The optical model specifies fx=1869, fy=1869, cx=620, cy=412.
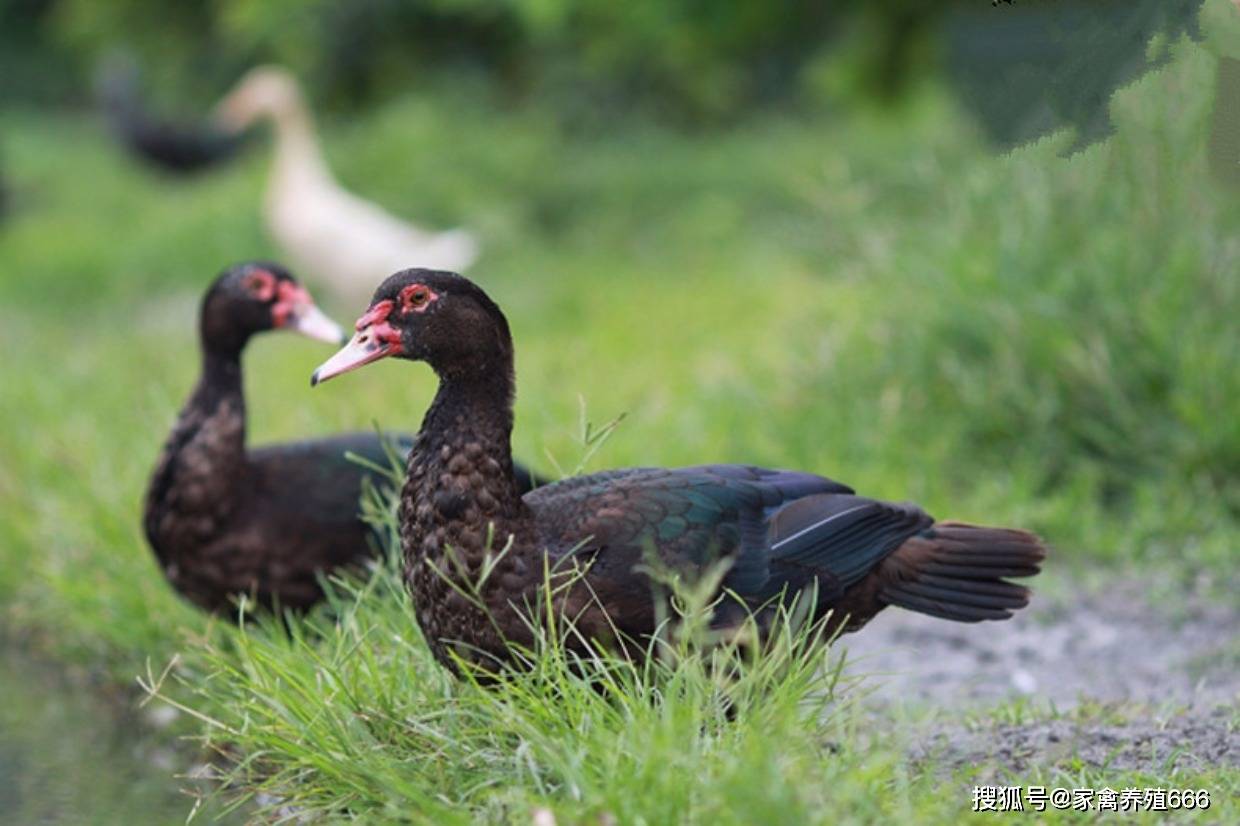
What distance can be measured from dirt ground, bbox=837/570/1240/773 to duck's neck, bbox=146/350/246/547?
1.58m

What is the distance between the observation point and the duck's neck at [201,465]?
4.59m

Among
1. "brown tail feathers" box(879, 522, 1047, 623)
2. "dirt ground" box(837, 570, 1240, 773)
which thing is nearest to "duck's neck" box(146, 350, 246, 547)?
"dirt ground" box(837, 570, 1240, 773)

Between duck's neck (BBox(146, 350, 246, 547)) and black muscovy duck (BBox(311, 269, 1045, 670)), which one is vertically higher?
black muscovy duck (BBox(311, 269, 1045, 670))

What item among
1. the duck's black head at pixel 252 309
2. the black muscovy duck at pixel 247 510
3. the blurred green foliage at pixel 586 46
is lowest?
the black muscovy duck at pixel 247 510

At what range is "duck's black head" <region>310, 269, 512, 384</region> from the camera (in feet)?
11.5

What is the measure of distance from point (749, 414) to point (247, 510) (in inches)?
88.4

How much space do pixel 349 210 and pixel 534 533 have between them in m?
6.11

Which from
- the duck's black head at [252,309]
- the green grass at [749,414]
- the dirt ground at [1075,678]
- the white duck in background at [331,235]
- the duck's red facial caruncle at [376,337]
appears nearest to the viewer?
the green grass at [749,414]

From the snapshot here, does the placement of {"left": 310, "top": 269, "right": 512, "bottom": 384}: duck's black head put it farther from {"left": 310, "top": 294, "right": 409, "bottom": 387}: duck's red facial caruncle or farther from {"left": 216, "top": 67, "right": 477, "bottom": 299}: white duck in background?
{"left": 216, "top": 67, "right": 477, "bottom": 299}: white duck in background

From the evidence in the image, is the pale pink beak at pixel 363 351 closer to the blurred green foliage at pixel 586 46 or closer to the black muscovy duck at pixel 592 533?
the black muscovy duck at pixel 592 533

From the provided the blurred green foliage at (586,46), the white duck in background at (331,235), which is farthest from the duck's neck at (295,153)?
the blurred green foliage at (586,46)

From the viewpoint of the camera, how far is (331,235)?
357 inches

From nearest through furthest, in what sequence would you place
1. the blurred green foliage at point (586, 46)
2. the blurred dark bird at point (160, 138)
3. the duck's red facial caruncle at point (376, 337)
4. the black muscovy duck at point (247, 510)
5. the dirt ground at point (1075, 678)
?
the duck's red facial caruncle at point (376, 337) → the dirt ground at point (1075, 678) → the black muscovy duck at point (247, 510) → the blurred green foliage at point (586, 46) → the blurred dark bird at point (160, 138)

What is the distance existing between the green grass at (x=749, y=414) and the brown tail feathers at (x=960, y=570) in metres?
0.34
